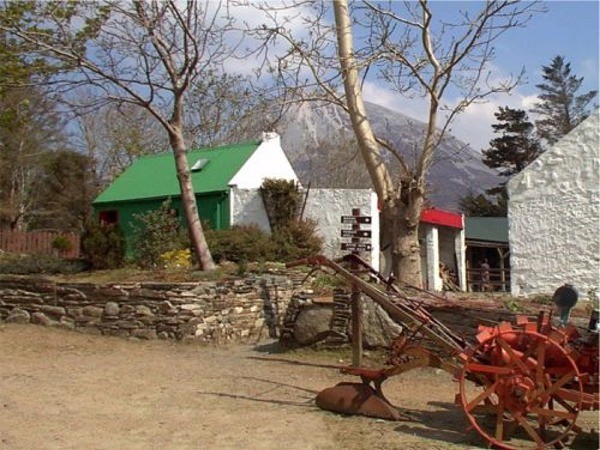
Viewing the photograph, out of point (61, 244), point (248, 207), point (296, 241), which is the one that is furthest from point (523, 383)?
point (61, 244)

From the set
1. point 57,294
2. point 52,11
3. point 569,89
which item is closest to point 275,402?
point 57,294

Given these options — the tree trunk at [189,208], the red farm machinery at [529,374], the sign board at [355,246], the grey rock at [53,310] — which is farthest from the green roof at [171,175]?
the red farm machinery at [529,374]

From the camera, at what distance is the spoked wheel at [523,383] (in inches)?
242

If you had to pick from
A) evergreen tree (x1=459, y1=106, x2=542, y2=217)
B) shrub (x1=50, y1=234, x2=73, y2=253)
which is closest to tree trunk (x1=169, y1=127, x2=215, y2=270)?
shrub (x1=50, y1=234, x2=73, y2=253)

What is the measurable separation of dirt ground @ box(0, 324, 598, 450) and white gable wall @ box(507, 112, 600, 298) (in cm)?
539

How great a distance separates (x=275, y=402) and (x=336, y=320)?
143 inches

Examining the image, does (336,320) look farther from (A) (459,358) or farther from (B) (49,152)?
(B) (49,152)

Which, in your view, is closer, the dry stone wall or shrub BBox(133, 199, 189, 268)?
the dry stone wall

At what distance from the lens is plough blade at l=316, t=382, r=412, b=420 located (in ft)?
24.4

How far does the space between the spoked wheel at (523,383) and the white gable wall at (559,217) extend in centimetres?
807

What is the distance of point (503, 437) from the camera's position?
6484mm

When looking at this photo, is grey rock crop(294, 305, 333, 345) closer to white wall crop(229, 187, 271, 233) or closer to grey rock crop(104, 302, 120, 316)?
grey rock crop(104, 302, 120, 316)

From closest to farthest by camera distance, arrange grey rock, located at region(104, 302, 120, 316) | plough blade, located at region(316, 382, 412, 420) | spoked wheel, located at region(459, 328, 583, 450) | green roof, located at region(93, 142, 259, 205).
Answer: spoked wheel, located at region(459, 328, 583, 450), plough blade, located at region(316, 382, 412, 420), grey rock, located at region(104, 302, 120, 316), green roof, located at region(93, 142, 259, 205)

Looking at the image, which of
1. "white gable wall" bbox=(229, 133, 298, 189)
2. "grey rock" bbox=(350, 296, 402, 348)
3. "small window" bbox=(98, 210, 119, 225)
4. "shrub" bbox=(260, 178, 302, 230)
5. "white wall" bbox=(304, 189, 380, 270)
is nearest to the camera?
"grey rock" bbox=(350, 296, 402, 348)
